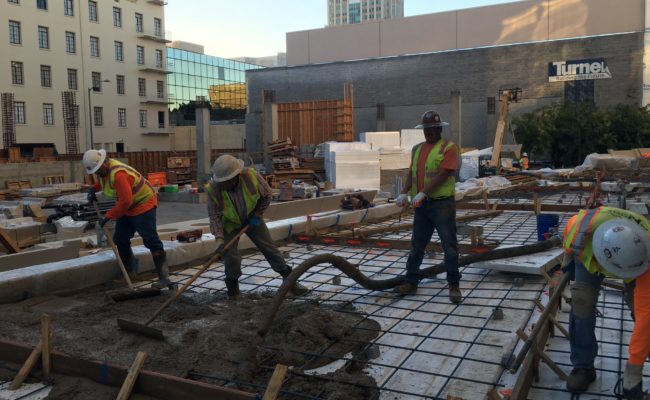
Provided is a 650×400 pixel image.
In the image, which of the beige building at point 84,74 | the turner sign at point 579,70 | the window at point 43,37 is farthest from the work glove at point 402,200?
the window at point 43,37

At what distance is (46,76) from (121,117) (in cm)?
625

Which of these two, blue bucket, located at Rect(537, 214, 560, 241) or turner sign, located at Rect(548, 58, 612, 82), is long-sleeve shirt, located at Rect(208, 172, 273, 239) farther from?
turner sign, located at Rect(548, 58, 612, 82)

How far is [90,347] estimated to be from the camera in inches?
142

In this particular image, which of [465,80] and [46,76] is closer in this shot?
[465,80]

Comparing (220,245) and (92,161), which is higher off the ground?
(92,161)

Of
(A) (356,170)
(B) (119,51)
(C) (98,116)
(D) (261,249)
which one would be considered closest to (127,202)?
(D) (261,249)

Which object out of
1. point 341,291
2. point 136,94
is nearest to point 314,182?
point 341,291

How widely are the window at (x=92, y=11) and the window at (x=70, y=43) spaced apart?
2.01m

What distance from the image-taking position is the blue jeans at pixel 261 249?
470 centimetres

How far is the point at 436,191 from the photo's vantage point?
175 inches

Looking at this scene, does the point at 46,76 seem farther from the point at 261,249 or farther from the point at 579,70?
A: the point at 261,249

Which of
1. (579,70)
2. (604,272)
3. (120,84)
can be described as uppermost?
(120,84)

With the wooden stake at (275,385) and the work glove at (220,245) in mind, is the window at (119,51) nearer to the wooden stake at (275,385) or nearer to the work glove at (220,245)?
the work glove at (220,245)

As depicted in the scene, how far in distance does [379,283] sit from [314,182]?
1385cm
